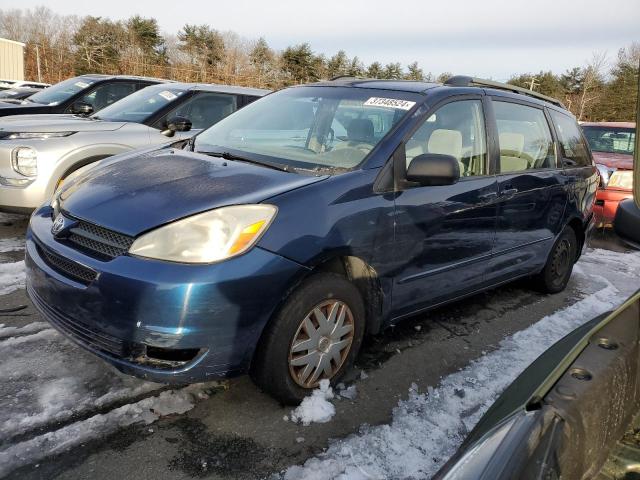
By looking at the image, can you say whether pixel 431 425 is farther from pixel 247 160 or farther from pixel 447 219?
pixel 247 160

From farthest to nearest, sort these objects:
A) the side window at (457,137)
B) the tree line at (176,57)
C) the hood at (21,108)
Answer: the tree line at (176,57) → the hood at (21,108) → the side window at (457,137)

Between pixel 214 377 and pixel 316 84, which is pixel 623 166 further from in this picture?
pixel 214 377

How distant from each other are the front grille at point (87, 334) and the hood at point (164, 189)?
46 centimetres

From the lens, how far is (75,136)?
16.1 ft

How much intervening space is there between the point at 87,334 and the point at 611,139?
955cm

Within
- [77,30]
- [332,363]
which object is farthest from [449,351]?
[77,30]

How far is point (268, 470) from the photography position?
2.15 metres

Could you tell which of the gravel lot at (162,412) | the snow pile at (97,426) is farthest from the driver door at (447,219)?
the snow pile at (97,426)

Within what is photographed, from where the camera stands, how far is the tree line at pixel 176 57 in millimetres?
31969

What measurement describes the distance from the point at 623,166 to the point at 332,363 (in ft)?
22.6

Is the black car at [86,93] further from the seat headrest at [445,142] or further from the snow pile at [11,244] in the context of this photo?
the seat headrest at [445,142]

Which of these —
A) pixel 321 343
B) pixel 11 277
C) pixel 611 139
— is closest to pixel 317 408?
pixel 321 343

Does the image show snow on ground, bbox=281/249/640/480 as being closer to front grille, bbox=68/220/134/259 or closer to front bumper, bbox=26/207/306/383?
Result: front bumper, bbox=26/207/306/383

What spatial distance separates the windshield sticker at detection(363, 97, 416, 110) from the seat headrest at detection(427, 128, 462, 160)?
242mm
